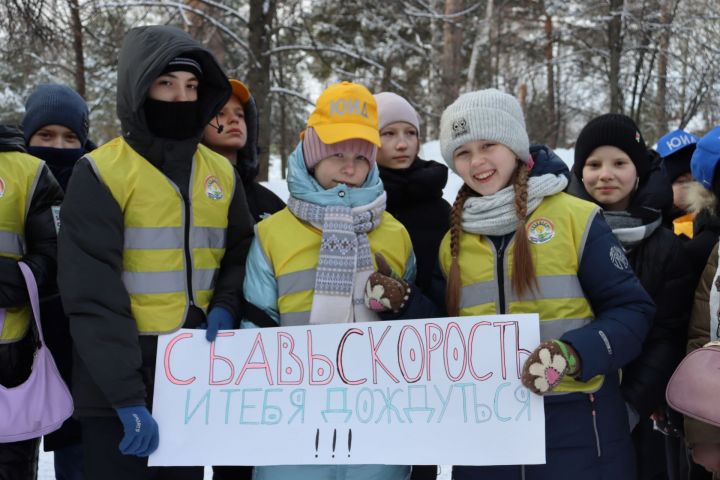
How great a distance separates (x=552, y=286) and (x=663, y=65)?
18.3 m

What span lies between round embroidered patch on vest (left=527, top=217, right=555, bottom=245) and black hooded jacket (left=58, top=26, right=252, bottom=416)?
1.08 meters

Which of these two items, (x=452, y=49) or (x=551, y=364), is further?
(x=452, y=49)

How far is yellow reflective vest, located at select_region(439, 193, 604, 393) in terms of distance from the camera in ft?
7.22

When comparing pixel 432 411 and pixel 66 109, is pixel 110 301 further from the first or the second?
pixel 66 109

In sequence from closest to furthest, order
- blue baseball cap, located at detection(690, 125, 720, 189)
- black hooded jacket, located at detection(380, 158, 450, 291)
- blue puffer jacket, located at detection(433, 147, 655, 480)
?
blue puffer jacket, located at detection(433, 147, 655, 480), blue baseball cap, located at detection(690, 125, 720, 189), black hooded jacket, located at detection(380, 158, 450, 291)

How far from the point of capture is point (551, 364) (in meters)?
2.02

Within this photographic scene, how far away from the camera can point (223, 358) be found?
2373mm

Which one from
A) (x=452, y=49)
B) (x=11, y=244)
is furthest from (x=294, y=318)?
(x=452, y=49)

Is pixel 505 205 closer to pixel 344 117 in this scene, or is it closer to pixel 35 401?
pixel 344 117

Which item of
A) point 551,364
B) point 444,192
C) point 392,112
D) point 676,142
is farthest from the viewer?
point 444,192

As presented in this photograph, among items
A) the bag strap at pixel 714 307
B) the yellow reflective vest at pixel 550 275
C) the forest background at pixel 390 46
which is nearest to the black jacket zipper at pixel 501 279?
the yellow reflective vest at pixel 550 275

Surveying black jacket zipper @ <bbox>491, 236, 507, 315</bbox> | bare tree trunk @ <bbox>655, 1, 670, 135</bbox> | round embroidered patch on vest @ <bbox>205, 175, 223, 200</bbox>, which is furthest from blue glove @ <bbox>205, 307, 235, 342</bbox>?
bare tree trunk @ <bbox>655, 1, 670, 135</bbox>

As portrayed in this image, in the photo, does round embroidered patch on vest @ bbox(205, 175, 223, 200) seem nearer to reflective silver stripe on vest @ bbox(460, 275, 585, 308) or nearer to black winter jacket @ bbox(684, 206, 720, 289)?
reflective silver stripe on vest @ bbox(460, 275, 585, 308)

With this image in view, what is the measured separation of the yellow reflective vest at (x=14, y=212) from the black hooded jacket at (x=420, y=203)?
5.17 ft
